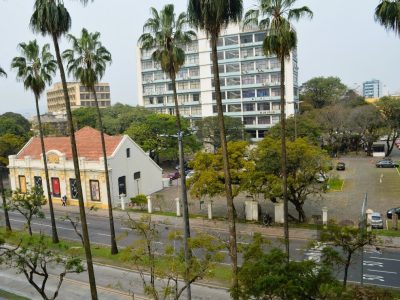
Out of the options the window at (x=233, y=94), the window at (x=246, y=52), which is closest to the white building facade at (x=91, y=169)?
the window at (x=233, y=94)

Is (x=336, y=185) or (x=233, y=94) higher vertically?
(x=233, y=94)

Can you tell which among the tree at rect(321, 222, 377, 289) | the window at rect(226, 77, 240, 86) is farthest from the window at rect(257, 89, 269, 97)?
the tree at rect(321, 222, 377, 289)

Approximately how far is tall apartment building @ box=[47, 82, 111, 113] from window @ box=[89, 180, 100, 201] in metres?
112

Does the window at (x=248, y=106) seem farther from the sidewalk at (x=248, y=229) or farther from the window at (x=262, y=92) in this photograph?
the sidewalk at (x=248, y=229)

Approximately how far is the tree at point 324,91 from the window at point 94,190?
76.4 metres

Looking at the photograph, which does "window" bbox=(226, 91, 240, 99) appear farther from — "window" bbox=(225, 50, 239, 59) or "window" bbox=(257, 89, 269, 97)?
"window" bbox=(225, 50, 239, 59)

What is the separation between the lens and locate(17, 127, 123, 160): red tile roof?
170 feet

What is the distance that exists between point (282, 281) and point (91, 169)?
39324mm

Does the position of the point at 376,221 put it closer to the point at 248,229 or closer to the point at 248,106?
the point at 248,229

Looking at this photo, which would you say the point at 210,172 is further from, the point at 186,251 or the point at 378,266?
the point at 186,251

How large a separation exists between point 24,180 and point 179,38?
4029cm

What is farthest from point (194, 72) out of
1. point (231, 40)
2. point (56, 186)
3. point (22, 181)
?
point (56, 186)

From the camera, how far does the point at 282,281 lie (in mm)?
14477

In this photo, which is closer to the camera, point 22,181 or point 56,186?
point 56,186
